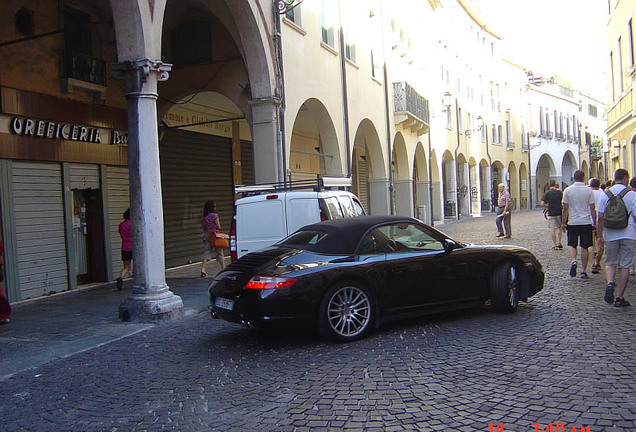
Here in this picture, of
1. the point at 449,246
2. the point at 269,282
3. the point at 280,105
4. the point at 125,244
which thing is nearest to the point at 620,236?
the point at 449,246

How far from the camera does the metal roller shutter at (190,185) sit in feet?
50.9

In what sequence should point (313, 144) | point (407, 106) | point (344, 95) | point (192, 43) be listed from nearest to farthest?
point (192, 43) < point (344, 95) < point (407, 106) < point (313, 144)

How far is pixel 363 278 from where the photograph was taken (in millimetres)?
6367

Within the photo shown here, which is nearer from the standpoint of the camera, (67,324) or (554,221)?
(67,324)

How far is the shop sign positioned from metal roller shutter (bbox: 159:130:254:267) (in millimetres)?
3016

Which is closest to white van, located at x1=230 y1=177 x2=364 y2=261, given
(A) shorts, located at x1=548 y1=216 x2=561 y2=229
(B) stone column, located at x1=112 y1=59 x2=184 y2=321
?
(B) stone column, located at x1=112 y1=59 x2=184 y2=321

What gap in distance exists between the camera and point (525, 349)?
18.5ft

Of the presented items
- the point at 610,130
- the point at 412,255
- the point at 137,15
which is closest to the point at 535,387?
the point at 412,255

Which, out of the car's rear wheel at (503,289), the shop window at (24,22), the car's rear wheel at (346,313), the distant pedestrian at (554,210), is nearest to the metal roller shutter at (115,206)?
the shop window at (24,22)

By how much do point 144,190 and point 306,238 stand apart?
9.08 feet

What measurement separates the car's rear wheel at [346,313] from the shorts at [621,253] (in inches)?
139

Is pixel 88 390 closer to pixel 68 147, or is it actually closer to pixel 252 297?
pixel 252 297

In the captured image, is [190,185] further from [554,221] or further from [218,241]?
[554,221]

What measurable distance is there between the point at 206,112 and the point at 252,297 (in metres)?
12.2
